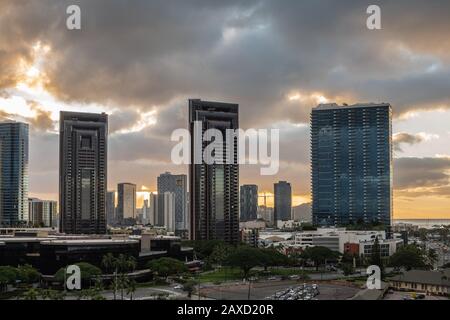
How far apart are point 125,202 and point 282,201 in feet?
112

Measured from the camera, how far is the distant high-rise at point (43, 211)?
97438 millimetres

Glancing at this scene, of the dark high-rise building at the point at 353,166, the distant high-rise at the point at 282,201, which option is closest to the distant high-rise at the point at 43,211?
the distant high-rise at the point at 282,201

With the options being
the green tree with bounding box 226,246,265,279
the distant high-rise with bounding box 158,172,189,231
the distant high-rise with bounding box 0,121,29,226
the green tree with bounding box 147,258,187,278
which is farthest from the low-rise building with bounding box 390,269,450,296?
the distant high-rise with bounding box 158,172,189,231

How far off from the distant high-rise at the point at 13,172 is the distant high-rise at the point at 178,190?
105 feet

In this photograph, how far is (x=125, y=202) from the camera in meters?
127

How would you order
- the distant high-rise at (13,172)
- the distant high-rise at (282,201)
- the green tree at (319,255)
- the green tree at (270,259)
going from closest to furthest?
1. the green tree at (270,259)
2. the green tree at (319,255)
3. the distant high-rise at (13,172)
4. the distant high-rise at (282,201)

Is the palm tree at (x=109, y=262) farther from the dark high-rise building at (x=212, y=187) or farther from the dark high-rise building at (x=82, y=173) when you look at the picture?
the dark high-rise building at (x=82, y=173)

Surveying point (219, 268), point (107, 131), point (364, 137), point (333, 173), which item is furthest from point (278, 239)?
point (219, 268)

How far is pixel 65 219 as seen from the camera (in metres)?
68.2

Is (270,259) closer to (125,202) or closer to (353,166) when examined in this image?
(353,166)

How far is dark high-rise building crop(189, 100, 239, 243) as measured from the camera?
2478 inches

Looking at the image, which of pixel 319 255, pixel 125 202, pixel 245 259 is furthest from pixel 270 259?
pixel 125 202
